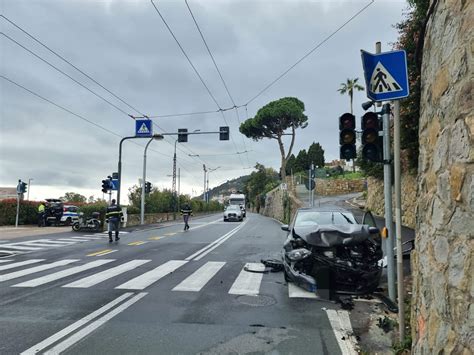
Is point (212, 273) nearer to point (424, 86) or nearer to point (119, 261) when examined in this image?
point (119, 261)

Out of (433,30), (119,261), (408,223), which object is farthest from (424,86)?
(408,223)

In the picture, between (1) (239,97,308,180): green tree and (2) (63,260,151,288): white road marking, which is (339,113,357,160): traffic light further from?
(1) (239,97,308,180): green tree

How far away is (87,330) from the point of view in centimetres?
448

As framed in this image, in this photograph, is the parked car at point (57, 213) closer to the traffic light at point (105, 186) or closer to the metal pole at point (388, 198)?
the traffic light at point (105, 186)

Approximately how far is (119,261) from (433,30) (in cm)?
924

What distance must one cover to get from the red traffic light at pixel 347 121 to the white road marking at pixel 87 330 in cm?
503

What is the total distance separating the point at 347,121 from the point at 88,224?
18234mm

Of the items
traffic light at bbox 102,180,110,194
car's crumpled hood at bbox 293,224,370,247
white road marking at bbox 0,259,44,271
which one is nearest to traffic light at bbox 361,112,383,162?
car's crumpled hood at bbox 293,224,370,247

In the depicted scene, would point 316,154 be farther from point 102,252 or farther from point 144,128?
point 102,252

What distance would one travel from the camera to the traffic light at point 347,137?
7067 millimetres

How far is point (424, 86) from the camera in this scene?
11.9ft

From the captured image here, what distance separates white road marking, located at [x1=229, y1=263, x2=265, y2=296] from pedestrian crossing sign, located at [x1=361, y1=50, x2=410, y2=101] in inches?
158

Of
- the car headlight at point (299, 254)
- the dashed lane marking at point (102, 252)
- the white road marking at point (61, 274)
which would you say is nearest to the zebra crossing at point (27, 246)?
the dashed lane marking at point (102, 252)

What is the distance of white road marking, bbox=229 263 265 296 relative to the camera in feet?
21.9
